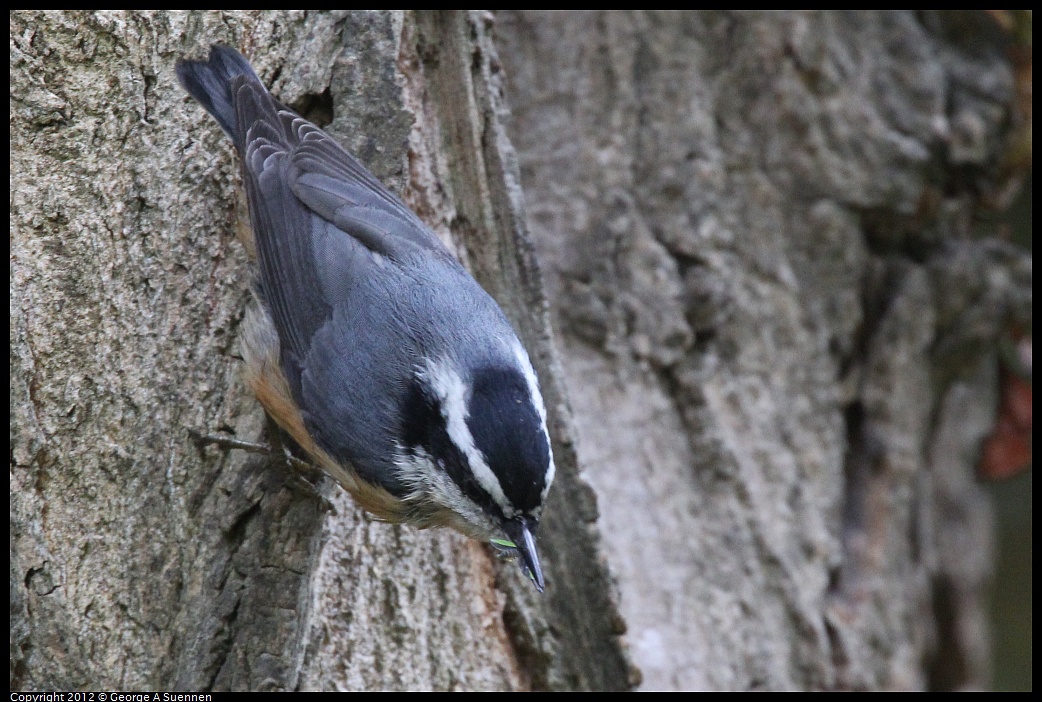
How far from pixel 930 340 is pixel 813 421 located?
61 centimetres

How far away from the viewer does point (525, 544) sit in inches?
81.3

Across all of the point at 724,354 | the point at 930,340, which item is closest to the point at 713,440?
the point at 724,354

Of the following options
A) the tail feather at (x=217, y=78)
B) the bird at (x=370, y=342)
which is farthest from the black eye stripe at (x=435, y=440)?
the tail feather at (x=217, y=78)

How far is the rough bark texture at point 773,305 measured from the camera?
307 cm

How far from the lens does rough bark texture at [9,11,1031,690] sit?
214 cm

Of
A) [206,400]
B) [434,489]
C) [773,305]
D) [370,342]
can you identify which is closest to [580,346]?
[773,305]

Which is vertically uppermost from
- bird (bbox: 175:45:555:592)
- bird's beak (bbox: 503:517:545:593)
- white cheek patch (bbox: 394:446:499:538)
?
bird (bbox: 175:45:555:592)

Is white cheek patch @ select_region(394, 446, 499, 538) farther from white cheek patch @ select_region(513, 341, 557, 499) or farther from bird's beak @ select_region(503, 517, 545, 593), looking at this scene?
white cheek patch @ select_region(513, 341, 557, 499)

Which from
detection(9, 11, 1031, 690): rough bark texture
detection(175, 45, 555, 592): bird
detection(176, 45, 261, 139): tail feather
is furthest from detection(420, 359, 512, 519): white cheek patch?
detection(176, 45, 261, 139): tail feather

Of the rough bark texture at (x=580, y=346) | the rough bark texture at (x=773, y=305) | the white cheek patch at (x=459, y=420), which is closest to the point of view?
the white cheek patch at (x=459, y=420)

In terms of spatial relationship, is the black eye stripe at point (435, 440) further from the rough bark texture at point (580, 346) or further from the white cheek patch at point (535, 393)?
the rough bark texture at point (580, 346)

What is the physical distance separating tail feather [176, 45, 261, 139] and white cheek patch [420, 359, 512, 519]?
2.47 feet

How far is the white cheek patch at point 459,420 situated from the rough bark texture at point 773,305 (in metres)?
0.80

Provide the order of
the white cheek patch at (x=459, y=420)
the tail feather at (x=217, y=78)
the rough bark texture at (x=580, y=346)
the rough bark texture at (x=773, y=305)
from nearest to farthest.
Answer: the white cheek patch at (x=459, y=420)
the rough bark texture at (x=580, y=346)
the tail feather at (x=217, y=78)
the rough bark texture at (x=773, y=305)
